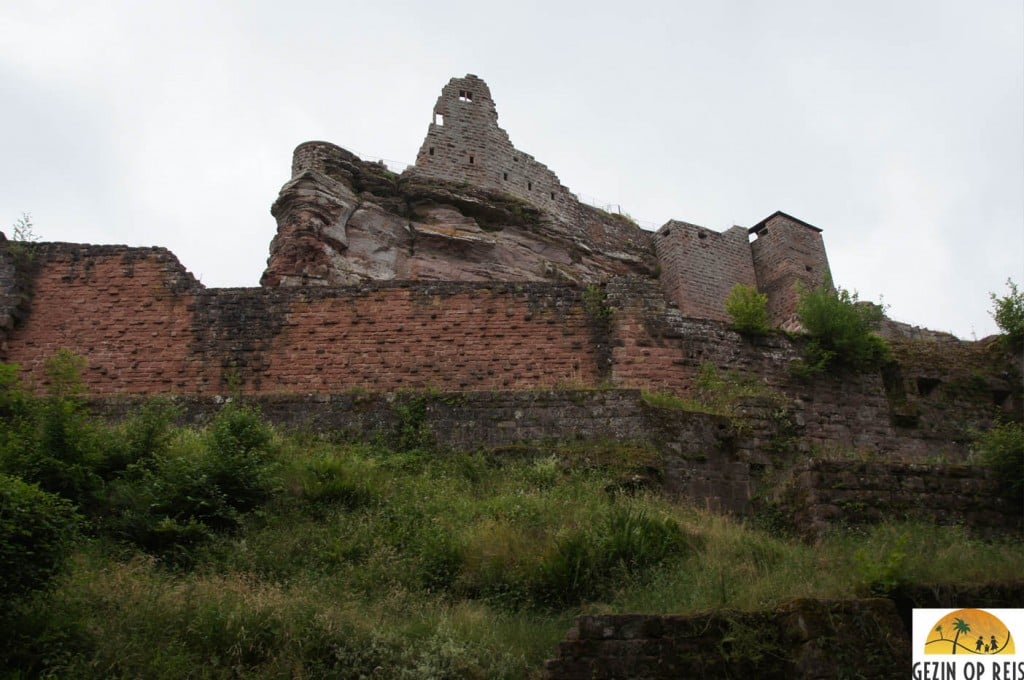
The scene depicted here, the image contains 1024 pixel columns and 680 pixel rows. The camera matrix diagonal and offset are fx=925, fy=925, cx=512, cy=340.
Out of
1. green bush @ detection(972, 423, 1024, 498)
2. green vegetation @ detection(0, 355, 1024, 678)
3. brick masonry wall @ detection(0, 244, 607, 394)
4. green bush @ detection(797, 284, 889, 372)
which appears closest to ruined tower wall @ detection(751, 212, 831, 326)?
green bush @ detection(797, 284, 889, 372)

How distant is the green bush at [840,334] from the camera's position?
1530cm

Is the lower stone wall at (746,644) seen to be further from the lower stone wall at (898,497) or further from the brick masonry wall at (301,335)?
the brick masonry wall at (301,335)

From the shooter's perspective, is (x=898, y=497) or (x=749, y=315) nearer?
(x=898, y=497)

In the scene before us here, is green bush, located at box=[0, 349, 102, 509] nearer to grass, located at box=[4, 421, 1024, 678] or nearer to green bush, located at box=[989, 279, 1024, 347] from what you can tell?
grass, located at box=[4, 421, 1024, 678]

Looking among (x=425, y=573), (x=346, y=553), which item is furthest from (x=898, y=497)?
(x=346, y=553)

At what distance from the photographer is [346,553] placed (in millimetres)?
9359

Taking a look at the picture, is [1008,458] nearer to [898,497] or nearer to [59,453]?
[898,497]

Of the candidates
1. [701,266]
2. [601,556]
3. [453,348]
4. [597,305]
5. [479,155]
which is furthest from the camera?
[701,266]

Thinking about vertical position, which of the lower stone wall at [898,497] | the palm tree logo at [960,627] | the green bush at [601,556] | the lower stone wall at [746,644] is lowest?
the lower stone wall at [746,644]

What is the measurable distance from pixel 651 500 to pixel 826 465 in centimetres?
202

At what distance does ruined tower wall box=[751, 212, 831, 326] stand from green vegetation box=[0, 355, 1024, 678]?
19.6 m

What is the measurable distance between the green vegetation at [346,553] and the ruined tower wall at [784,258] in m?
19.6

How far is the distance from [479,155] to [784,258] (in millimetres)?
10819
